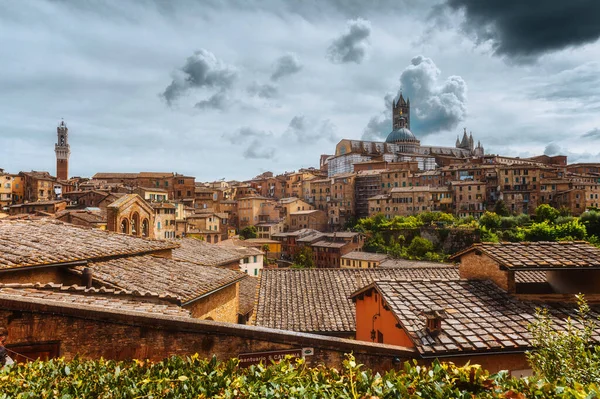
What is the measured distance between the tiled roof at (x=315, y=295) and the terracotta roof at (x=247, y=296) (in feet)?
7.79

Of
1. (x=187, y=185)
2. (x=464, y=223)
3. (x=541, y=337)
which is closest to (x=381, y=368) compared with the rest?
(x=541, y=337)

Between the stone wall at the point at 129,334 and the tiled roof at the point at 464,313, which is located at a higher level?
the stone wall at the point at 129,334

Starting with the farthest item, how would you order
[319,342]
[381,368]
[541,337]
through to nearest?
1. [381,368]
2. [319,342]
3. [541,337]

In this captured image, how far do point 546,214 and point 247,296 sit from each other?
A: 57.4 m

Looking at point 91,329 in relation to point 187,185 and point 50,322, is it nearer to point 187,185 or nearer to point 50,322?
point 50,322

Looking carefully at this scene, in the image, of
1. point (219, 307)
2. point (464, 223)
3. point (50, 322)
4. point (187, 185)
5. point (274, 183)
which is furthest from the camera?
point (274, 183)

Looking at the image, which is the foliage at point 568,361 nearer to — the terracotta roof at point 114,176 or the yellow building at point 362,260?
the yellow building at point 362,260

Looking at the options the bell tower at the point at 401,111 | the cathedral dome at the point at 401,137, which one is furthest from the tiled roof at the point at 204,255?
the bell tower at the point at 401,111

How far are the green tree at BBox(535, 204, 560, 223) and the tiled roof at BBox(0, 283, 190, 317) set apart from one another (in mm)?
66701

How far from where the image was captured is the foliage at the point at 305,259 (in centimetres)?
6512

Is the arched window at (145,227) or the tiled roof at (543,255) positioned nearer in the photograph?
the tiled roof at (543,255)

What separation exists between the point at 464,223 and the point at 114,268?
65.6 m

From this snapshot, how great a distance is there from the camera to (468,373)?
387cm

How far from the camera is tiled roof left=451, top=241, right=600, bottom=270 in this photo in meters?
10.2
